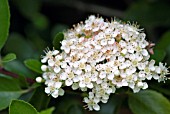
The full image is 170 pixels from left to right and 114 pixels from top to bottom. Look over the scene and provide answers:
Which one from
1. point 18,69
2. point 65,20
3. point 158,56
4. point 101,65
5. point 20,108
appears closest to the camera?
point 20,108

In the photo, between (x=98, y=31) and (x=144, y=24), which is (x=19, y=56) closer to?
(x=144, y=24)

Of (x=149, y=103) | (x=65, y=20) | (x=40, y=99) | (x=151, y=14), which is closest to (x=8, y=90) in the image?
(x=40, y=99)

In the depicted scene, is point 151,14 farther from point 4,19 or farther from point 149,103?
point 4,19

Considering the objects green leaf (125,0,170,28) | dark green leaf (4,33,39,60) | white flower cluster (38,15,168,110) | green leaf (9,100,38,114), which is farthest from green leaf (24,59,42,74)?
green leaf (125,0,170,28)

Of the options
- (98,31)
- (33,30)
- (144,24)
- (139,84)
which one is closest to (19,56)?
(33,30)

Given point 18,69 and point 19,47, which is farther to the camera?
point 19,47

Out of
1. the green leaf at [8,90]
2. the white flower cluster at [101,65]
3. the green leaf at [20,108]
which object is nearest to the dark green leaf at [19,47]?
the green leaf at [8,90]
